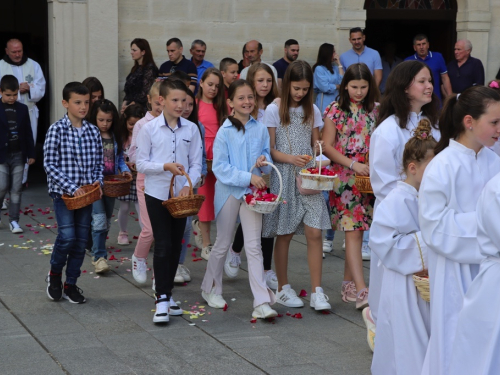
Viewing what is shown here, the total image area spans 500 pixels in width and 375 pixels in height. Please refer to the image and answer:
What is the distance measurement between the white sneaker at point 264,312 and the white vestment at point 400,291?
4.60 ft

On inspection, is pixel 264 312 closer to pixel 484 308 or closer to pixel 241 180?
pixel 241 180

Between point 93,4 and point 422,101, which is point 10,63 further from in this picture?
point 422,101

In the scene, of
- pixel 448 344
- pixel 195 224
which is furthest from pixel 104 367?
pixel 195 224

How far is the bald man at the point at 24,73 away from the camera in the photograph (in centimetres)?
1183

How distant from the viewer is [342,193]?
259 inches

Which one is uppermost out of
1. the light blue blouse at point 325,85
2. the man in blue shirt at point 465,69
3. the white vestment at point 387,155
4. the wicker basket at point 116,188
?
the man in blue shirt at point 465,69

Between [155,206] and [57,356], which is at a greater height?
[155,206]

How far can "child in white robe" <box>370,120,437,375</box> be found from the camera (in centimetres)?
449

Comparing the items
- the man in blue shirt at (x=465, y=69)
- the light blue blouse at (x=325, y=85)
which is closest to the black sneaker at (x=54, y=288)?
the light blue blouse at (x=325, y=85)

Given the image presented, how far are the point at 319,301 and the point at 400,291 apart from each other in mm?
1760

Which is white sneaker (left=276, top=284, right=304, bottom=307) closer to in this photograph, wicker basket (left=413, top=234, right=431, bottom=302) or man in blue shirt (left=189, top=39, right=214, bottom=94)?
wicker basket (left=413, top=234, right=431, bottom=302)

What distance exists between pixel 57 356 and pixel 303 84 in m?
2.72

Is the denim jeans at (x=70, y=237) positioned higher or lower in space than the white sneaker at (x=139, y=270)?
higher

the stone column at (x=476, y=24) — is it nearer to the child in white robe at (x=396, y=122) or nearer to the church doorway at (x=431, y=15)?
the church doorway at (x=431, y=15)
